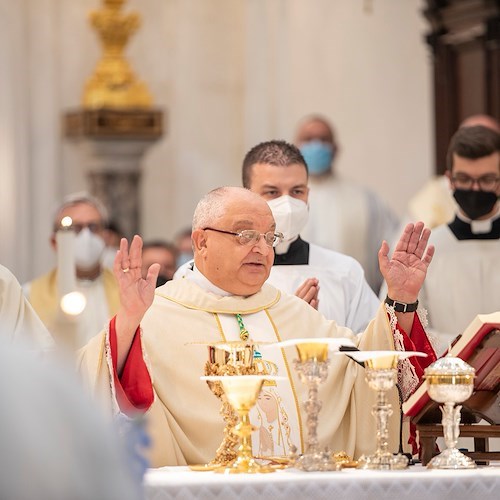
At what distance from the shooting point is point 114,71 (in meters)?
13.4

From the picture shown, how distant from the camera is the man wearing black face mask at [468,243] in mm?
6738

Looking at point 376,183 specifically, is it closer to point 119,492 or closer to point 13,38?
point 13,38

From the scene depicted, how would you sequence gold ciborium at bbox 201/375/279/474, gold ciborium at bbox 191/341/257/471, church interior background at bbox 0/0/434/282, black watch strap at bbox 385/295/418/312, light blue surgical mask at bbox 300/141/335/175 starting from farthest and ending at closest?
church interior background at bbox 0/0/434/282 → light blue surgical mask at bbox 300/141/335/175 → black watch strap at bbox 385/295/418/312 → gold ciborium at bbox 191/341/257/471 → gold ciborium at bbox 201/375/279/474

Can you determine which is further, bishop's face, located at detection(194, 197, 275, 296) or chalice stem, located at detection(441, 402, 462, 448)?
bishop's face, located at detection(194, 197, 275, 296)

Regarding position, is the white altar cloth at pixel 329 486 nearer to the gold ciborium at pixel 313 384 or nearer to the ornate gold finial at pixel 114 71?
the gold ciborium at pixel 313 384

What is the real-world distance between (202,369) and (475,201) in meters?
2.52

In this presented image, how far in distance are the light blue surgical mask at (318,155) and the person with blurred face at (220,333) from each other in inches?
219

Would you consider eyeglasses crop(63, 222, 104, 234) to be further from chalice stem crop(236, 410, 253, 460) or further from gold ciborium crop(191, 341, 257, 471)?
chalice stem crop(236, 410, 253, 460)

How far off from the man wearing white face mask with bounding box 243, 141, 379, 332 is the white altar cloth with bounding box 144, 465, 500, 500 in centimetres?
234

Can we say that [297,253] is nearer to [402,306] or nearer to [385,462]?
[402,306]

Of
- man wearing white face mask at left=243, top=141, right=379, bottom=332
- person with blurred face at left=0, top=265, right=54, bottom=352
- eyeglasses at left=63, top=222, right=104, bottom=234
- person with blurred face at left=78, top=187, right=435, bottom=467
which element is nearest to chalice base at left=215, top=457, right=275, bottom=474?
person with blurred face at left=78, top=187, right=435, bottom=467

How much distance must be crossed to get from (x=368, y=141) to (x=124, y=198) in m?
2.61

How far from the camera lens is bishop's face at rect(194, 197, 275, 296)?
4.79 metres

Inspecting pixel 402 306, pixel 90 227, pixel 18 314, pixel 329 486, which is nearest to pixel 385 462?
pixel 329 486
